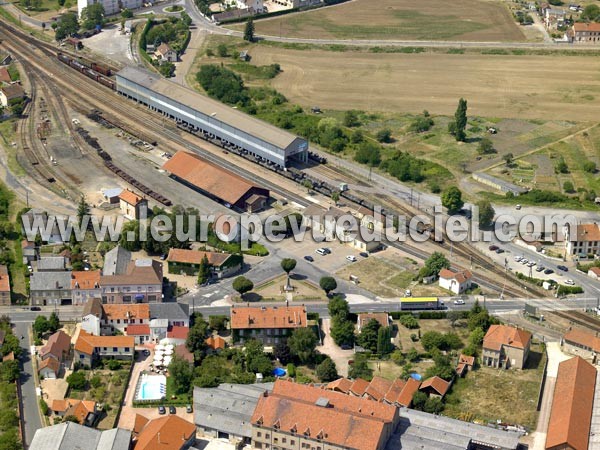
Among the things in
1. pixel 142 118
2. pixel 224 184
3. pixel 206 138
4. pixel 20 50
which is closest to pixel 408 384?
pixel 224 184

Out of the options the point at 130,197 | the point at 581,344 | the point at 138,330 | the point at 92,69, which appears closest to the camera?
the point at 581,344

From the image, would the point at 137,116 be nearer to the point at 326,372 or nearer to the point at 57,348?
the point at 57,348

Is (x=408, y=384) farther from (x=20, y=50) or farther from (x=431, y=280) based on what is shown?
(x=20, y=50)

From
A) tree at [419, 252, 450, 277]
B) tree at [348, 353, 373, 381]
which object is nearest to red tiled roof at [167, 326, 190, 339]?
tree at [348, 353, 373, 381]

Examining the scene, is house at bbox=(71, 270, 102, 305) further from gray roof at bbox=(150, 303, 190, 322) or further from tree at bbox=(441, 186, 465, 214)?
tree at bbox=(441, 186, 465, 214)

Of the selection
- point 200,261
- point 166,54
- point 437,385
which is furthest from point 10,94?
point 437,385

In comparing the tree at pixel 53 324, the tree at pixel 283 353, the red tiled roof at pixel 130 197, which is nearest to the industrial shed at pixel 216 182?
the red tiled roof at pixel 130 197
